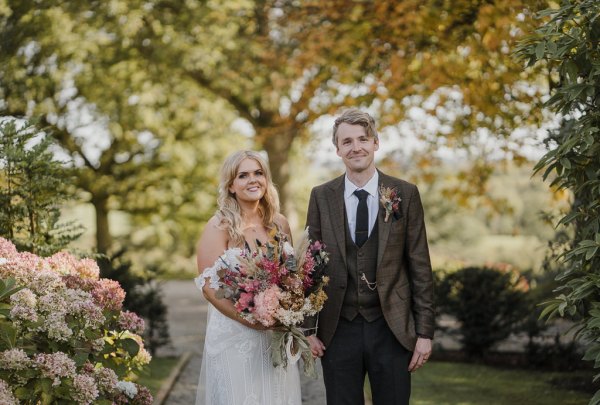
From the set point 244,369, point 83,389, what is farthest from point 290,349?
point 83,389

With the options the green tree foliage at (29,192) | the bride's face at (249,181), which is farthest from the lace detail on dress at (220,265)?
the green tree foliage at (29,192)

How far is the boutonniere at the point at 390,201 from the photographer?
4250mm

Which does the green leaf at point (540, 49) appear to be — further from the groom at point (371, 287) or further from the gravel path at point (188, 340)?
the gravel path at point (188, 340)

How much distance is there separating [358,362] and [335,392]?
24 centimetres

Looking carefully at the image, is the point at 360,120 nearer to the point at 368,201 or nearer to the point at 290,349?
the point at 368,201

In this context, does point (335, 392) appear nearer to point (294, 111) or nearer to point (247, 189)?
point (247, 189)

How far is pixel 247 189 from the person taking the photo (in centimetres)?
454

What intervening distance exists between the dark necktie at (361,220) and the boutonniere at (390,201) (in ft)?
0.37

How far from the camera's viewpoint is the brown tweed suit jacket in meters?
4.22

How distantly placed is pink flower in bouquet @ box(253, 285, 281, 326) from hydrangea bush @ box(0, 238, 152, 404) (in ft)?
3.51

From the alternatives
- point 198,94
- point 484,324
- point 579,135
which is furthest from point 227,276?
point 198,94

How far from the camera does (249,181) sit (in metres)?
4.52

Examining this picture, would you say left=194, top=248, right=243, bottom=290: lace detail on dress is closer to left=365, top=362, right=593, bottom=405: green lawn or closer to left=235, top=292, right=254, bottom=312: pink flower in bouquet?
left=235, top=292, right=254, bottom=312: pink flower in bouquet

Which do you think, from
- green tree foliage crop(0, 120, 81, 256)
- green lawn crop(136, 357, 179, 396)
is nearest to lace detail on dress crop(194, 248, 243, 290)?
green tree foliage crop(0, 120, 81, 256)
